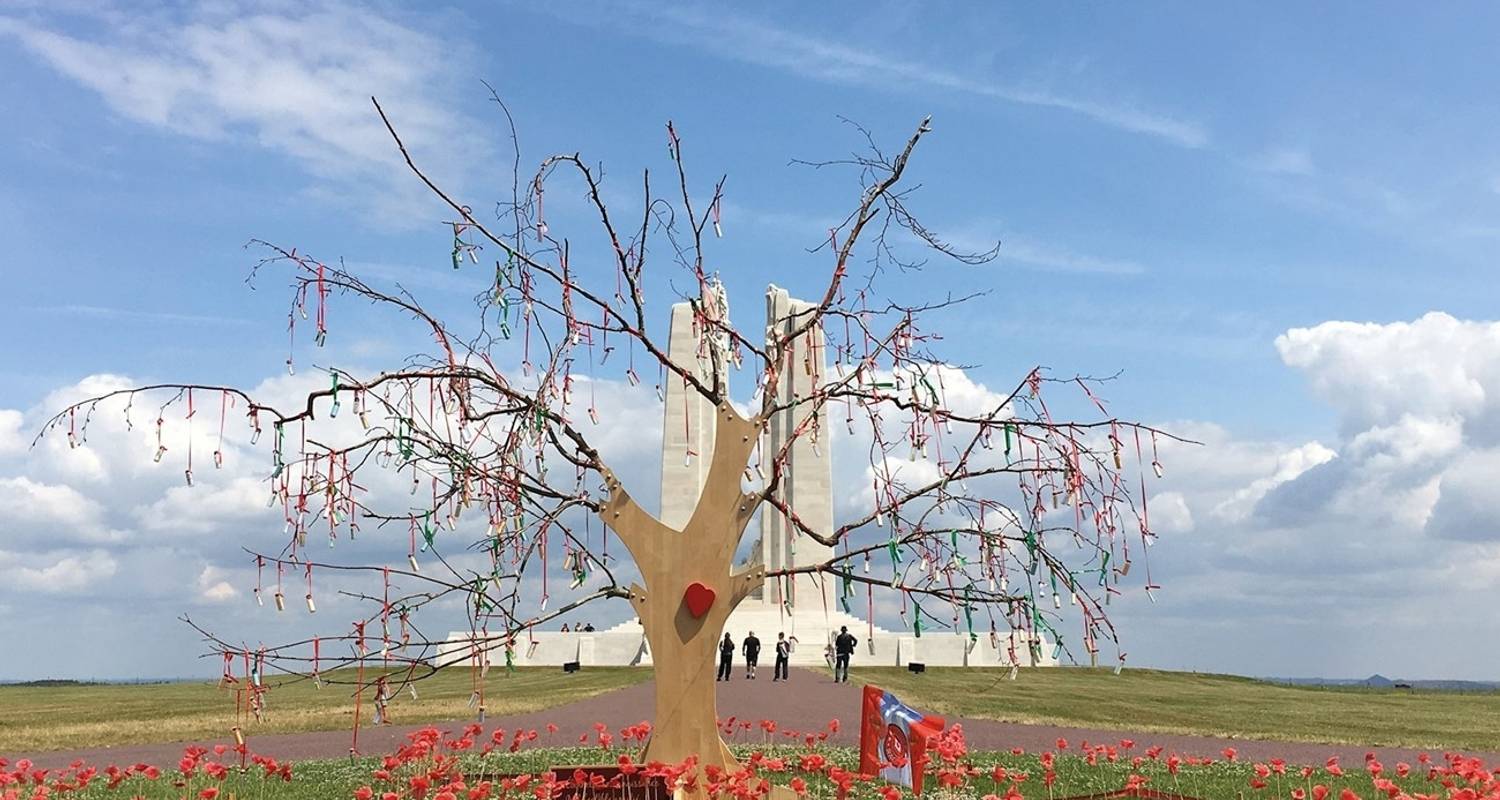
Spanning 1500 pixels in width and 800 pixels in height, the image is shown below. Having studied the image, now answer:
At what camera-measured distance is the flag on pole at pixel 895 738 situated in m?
8.94

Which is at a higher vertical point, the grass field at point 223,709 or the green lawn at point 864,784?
the green lawn at point 864,784

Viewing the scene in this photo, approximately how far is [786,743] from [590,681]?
18.8m

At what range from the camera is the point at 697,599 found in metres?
9.12

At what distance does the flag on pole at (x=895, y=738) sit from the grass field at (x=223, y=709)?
19.0 feet

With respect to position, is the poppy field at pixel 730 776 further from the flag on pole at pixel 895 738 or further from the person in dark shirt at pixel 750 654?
the person in dark shirt at pixel 750 654

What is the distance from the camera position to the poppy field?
317 inches

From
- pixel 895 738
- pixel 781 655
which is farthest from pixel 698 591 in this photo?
pixel 781 655

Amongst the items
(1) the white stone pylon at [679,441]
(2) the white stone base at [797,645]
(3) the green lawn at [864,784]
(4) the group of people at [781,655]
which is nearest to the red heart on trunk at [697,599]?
(3) the green lawn at [864,784]

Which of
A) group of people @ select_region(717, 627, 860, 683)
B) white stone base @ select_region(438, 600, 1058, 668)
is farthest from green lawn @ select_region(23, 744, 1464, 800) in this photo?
white stone base @ select_region(438, 600, 1058, 668)

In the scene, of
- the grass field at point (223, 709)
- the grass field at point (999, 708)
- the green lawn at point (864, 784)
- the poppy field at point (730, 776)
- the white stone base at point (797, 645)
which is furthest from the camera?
the white stone base at point (797, 645)

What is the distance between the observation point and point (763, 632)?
162 ft

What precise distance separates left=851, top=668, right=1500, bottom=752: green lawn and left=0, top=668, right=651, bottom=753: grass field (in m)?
8.97

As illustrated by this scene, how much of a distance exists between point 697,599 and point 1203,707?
23621mm

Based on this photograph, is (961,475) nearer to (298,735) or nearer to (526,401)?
(526,401)
